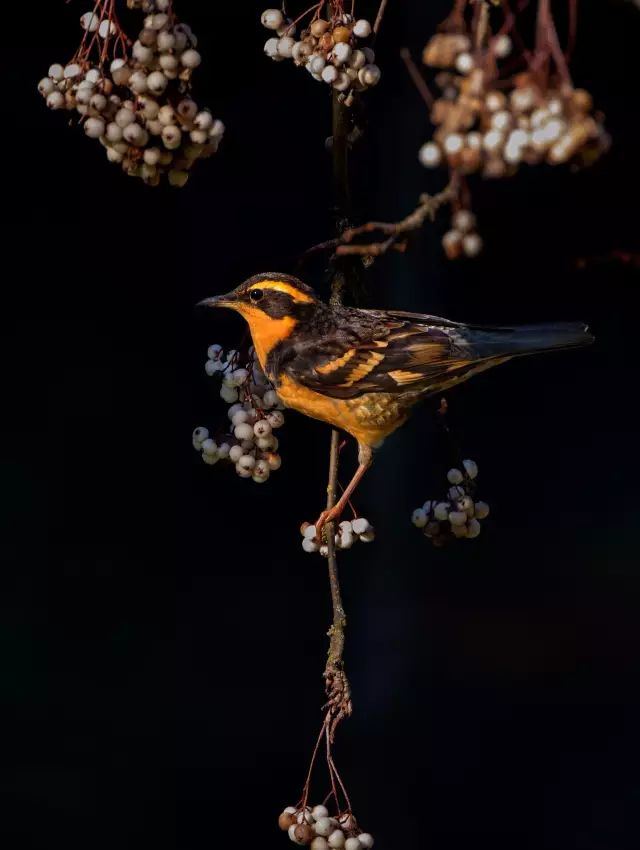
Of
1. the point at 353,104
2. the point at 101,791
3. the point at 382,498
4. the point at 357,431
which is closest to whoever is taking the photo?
the point at 353,104

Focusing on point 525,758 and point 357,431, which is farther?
point 525,758

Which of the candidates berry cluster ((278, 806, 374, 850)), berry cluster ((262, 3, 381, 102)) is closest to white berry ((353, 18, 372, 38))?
berry cluster ((262, 3, 381, 102))

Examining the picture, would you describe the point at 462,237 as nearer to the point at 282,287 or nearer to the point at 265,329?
the point at 282,287

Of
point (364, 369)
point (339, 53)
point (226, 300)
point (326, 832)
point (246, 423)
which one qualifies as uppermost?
point (339, 53)

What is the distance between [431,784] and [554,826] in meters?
0.49

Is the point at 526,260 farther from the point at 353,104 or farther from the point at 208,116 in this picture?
the point at 208,116

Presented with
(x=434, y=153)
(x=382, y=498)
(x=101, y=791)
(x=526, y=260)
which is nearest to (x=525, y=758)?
(x=382, y=498)

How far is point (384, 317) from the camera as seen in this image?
7.22 feet

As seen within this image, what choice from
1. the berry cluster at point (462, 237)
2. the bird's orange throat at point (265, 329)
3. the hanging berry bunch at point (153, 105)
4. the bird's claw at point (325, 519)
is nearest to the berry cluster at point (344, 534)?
the bird's claw at point (325, 519)

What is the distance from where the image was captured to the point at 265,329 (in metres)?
2.14

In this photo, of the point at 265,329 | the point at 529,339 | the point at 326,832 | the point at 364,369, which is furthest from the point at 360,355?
the point at 326,832

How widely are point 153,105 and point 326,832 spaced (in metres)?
0.93

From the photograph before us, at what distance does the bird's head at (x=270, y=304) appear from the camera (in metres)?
2.01

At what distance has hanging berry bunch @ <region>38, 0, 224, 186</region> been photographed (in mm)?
1363
